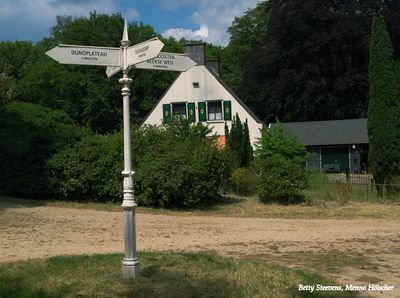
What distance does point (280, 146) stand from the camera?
25.1 m

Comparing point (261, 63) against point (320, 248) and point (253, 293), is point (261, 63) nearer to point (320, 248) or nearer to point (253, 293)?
point (320, 248)

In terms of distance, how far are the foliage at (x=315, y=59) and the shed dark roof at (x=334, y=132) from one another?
1.46 metres

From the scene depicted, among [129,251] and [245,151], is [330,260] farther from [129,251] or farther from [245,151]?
[245,151]

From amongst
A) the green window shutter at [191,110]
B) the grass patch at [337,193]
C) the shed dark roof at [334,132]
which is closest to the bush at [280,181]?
the grass patch at [337,193]

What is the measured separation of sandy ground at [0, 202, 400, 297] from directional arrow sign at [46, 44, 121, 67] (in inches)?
160

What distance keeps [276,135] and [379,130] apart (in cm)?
534

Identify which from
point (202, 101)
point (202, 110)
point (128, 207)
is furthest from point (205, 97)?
point (128, 207)

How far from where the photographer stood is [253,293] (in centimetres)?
699

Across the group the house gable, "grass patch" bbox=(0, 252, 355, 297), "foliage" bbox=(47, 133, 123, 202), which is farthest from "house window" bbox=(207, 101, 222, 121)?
"grass patch" bbox=(0, 252, 355, 297)

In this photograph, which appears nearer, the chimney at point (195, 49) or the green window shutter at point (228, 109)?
the chimney at point (195, 49)

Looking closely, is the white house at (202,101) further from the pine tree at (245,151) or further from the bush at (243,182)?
the bush at (243,182)

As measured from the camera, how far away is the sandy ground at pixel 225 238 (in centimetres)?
1027

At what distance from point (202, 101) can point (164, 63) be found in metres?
40.0

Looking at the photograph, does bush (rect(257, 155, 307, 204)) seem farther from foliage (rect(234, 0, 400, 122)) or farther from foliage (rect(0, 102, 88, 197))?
foliage (rect(234, 0, 400, 122))
